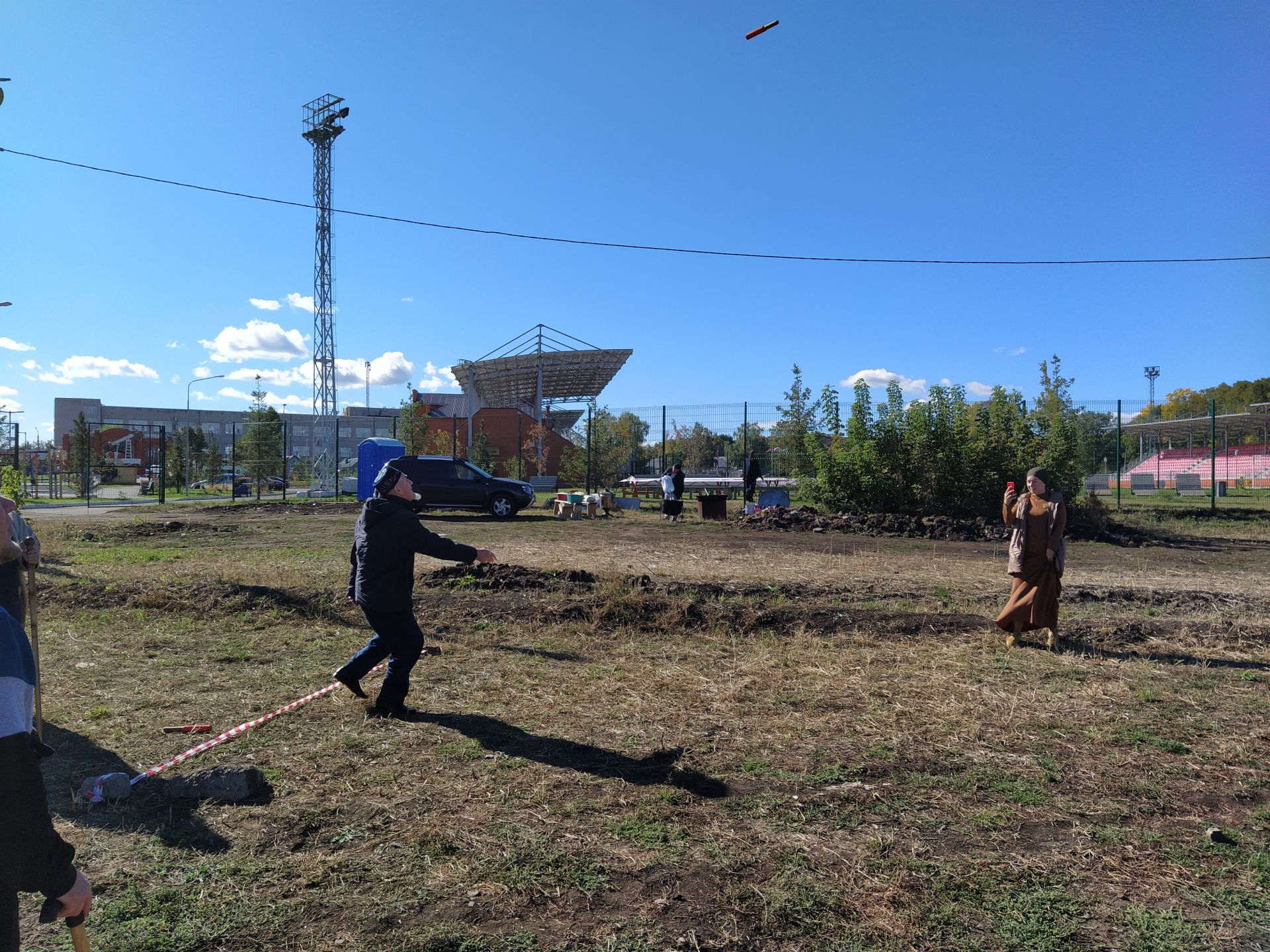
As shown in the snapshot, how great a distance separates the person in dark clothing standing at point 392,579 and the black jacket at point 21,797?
3.31 metres

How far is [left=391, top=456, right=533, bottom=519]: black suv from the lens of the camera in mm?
22703

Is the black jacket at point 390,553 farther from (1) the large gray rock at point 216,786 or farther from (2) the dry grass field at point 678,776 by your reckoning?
Answer: (1) the large gray rock at point 216,786

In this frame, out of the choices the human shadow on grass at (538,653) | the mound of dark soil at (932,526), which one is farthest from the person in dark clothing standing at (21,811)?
the mound of dark soil at (932,526)

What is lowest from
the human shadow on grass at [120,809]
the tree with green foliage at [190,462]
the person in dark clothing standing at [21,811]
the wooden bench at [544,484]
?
the human shadow on grass at [120,809]

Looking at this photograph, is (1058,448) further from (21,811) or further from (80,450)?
(80,450)

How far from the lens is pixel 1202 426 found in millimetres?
30859

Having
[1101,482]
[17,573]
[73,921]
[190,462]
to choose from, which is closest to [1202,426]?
[1101,482]

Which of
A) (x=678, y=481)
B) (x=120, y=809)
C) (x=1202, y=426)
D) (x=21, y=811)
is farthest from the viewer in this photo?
(x=1202, y=426)

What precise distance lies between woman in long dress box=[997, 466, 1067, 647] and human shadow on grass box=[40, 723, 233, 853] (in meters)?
6.70

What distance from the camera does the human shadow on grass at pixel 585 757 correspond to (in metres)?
4.30

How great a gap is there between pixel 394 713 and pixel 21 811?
141 inches

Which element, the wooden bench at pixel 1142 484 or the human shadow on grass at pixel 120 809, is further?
the wooden bench at pixel 1142 484

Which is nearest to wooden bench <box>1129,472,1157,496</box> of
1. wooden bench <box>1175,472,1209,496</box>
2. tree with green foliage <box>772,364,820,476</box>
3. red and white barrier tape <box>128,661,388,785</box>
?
wooden bench <box>1175,472,1209,496</box>

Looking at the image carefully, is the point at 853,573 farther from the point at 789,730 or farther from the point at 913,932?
the point at 913,932
